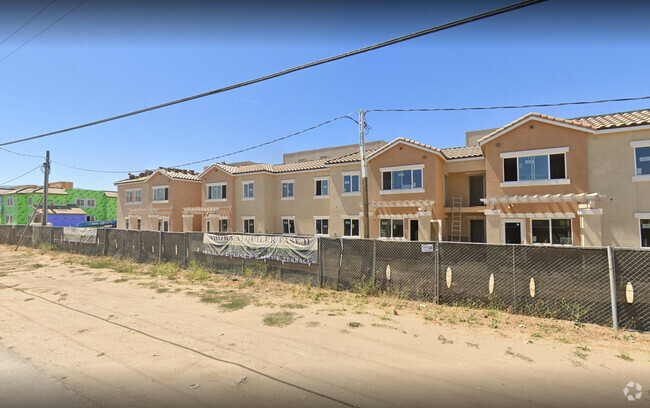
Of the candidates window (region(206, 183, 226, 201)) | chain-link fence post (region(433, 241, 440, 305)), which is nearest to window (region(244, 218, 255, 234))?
window (region(206, 183, 226, 201))

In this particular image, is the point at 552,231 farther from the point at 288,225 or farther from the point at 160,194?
the point at 160,194

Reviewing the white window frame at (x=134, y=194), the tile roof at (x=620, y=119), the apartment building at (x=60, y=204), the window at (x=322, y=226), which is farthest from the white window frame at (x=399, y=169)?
the apartment building at (x=60, y=204)

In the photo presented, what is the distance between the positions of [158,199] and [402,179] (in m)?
25.8

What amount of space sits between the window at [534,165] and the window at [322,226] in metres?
12.7

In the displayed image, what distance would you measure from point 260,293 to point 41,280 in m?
9.45

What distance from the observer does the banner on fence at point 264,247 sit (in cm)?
1107

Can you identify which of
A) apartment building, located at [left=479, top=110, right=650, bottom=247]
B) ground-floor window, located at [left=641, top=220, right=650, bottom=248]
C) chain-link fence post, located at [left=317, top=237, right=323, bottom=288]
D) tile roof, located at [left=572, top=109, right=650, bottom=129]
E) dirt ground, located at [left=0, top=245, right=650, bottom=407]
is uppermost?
tile roof, located at [left=572, top=109, right=650, bottom=129]

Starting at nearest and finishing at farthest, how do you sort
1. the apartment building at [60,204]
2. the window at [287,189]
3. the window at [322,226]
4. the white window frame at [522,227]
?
the white window frame at [522,227]
the window at [322,226]
the window at [287,189]
the apartment building at [60,204]

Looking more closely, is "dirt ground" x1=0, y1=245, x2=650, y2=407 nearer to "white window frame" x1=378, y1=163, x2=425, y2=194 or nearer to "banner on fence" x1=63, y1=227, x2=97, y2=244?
"white window frame" x1=378, y1=163, x2=425, y2=194

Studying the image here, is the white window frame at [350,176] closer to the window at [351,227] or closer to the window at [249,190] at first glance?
the window at [351,227]

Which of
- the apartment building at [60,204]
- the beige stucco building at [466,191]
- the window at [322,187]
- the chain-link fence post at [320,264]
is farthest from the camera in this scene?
the apartment building at [60,204]

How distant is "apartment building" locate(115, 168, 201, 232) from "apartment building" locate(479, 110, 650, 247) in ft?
88.9

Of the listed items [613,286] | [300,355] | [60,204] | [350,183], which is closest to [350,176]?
[350,183]

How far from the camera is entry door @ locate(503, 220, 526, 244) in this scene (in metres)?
15.5
